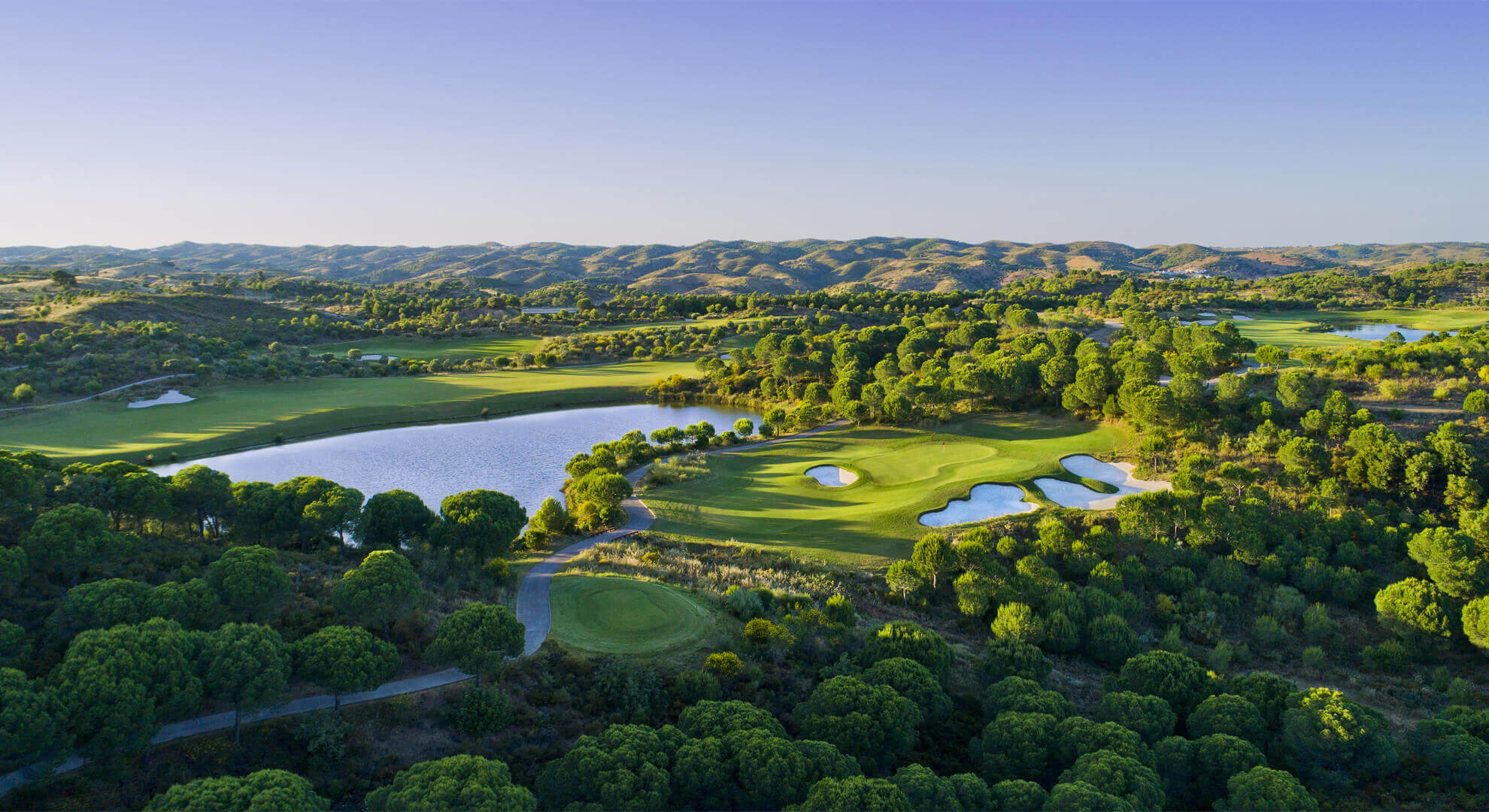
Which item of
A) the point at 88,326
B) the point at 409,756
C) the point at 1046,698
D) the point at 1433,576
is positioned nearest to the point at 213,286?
the point at 88,326

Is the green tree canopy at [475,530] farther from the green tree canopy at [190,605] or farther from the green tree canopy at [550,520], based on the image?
the green tree canopy at [190,605]

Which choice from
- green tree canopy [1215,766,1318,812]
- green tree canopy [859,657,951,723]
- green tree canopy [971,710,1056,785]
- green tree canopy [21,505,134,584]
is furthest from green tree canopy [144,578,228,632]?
green tree canopy [1215,766,1318,812]

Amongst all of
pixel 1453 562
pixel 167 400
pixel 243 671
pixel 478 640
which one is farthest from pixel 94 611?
pixel 167 400

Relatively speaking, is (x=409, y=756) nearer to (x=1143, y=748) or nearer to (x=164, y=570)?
(x=164, y=570)

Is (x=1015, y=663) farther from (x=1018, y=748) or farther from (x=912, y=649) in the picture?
(x=1018, y=748)

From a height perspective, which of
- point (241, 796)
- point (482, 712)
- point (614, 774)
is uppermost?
point (241, 796)

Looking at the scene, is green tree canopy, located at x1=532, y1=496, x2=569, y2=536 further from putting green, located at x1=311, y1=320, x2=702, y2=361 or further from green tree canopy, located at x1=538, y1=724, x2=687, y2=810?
putting green, located at x1=311, y1=320, x2=702, y2=361

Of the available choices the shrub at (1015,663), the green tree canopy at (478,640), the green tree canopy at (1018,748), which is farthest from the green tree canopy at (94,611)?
the shrub at (1015,663)
